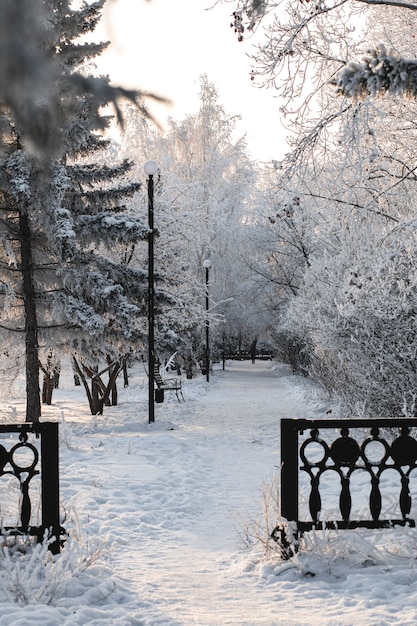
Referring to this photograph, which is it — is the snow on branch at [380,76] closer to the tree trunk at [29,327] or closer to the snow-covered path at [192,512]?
the snow-covered path at [192,512]

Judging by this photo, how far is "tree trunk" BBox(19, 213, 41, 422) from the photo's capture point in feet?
42.5

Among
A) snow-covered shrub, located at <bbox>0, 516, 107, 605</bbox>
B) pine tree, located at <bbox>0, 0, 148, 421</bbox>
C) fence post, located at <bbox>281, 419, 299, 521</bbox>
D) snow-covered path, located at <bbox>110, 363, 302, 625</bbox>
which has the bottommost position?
snow-covered path, located at <bbox>110, 363, 302, 625</bbox>

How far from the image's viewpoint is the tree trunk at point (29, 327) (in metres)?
13.0

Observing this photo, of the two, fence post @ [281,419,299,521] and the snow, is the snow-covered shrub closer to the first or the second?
the snow

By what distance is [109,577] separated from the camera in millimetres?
4453

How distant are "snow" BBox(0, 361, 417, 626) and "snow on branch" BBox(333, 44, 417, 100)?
3.08 metres

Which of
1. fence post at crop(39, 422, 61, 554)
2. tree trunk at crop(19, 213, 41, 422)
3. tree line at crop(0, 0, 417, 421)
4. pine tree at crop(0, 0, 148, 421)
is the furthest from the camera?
tree trunk at crop(19, 213, 41, 422)

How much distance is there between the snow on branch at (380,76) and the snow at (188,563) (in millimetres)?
3079

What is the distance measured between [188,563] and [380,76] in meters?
4.02

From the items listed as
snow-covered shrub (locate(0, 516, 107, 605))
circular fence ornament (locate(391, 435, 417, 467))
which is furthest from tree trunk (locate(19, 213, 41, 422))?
circular fence ornament (locate(391, 435, 417, 467))

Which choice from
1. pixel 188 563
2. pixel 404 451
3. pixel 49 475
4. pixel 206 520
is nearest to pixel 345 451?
pixel 404 451

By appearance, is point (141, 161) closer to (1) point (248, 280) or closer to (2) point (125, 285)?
(1) point (248, 280)

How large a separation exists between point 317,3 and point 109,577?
616 cm

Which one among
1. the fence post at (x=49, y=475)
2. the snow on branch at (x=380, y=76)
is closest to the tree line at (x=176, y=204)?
the snow on branch at (x=380, y=76)
